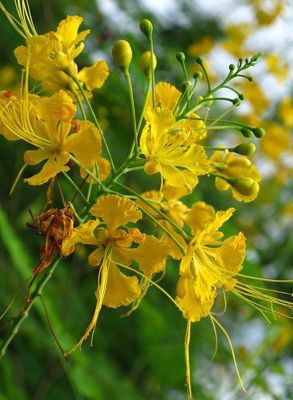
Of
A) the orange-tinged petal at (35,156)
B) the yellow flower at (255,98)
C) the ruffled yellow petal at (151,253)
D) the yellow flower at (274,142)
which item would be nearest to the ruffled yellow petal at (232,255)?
the ruffled yellow petal at (151,253)

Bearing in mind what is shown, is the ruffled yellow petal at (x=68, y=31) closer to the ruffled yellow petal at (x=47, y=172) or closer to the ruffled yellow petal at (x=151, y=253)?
the ruffled yellow petal at (x=47, y=172)

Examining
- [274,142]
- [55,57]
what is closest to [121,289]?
[55,57]

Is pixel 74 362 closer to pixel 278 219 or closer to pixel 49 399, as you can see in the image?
pixel 49 399

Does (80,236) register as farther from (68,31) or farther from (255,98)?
(255,98)

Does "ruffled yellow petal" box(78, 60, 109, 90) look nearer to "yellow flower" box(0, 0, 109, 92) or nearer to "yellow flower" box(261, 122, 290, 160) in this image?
"yellow flower" box(0, 0, 109, 92)

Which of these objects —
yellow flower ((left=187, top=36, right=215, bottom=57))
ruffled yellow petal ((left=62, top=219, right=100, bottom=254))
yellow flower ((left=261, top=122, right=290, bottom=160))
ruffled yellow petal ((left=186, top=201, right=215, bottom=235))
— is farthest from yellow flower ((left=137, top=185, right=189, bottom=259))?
yellow flower ((left=261, top=122, right=290, bottom=160))
